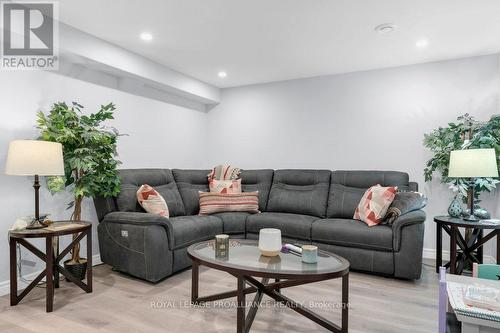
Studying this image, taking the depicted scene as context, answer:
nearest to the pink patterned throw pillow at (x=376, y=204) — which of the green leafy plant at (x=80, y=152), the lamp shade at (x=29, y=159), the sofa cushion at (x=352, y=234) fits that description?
the sofa cushion at (x=352, y=234)

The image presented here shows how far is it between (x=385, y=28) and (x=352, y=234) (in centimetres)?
198

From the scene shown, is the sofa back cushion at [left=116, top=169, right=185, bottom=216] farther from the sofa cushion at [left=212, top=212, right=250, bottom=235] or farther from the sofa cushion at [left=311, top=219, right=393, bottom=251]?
the sofa cushion at [left=311, top=219, right=393, bottom=251]

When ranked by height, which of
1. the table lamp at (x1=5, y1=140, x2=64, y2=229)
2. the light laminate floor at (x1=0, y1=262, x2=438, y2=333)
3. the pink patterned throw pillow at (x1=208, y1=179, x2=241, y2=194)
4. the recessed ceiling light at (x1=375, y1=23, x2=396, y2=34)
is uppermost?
the recessed ceiling light at (x1=375, y1=23, x2=396, y2=34)

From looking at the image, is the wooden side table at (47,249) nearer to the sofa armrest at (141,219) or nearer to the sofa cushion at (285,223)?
the sofa armrest at (141,219)

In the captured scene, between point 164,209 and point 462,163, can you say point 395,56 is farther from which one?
point 164,209

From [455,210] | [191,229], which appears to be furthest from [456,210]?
[191,229]

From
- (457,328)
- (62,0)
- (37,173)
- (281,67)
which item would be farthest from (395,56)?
(37,173)

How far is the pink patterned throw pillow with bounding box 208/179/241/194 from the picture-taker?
3.98 m

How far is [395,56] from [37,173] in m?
3.73

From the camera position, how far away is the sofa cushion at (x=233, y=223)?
3598mm

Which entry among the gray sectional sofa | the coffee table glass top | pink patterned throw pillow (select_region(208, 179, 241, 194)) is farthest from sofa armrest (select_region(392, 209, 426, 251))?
pink patterned throw pillow (select_region(208, 179, 241, 194))

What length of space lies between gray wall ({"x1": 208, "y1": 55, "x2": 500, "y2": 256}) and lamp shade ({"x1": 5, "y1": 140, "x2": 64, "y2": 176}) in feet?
9.88

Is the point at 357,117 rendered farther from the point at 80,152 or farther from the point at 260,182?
the point at 80,152

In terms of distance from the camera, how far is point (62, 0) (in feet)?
7.86
